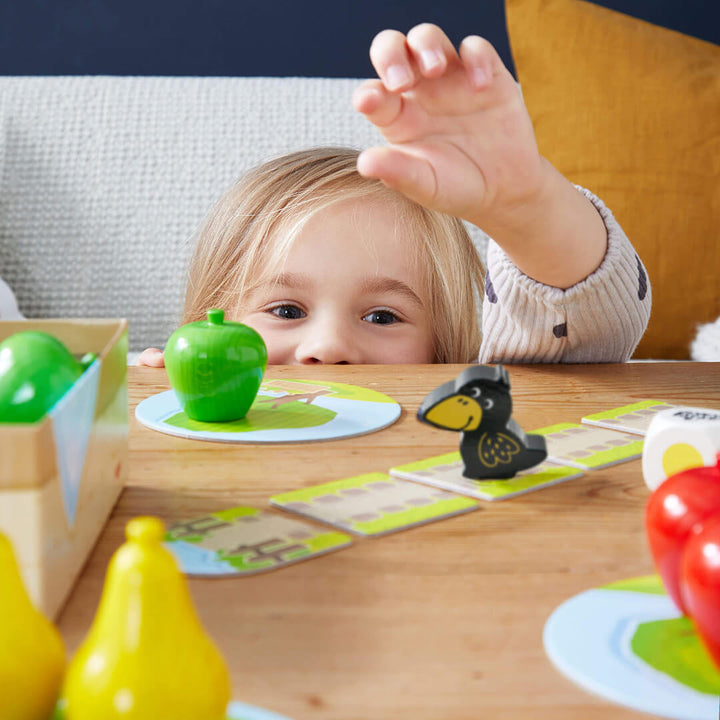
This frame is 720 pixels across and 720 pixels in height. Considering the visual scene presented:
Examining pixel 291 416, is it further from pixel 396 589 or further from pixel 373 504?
pixel 396 589

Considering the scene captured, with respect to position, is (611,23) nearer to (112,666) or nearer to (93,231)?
(93,231)

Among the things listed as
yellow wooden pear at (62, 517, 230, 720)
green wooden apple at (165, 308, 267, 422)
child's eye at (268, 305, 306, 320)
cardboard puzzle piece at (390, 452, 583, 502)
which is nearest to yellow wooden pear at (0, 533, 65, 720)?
yellow wooden pear at (62, 517, 230, 720)

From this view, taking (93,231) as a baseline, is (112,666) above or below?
above

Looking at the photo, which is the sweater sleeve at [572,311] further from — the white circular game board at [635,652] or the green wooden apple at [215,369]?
the white circular game board at [635,652]

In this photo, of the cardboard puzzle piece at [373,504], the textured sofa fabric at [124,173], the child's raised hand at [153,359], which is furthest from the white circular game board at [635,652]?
the textured sofa fabric at [124,173]

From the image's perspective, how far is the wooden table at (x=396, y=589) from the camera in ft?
0.95

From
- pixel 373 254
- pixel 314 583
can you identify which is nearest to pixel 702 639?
pixel 314 583

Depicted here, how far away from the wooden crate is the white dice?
310mm

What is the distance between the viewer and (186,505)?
479mm

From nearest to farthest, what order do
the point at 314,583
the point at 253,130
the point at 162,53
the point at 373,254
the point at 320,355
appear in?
the point at 314,583, the point at 320,355, the point at 373,254, the point at 253,130, the point at 162,53

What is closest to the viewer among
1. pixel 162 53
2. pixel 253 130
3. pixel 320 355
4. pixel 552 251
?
pixel 552 251

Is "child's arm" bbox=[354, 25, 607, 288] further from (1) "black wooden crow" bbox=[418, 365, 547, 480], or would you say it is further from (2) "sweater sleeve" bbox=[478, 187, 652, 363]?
(1) "black wooden crow" bbox=[418, 365, 547, 480]

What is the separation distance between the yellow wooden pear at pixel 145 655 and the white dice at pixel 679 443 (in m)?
0.34

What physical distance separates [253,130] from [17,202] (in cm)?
54
